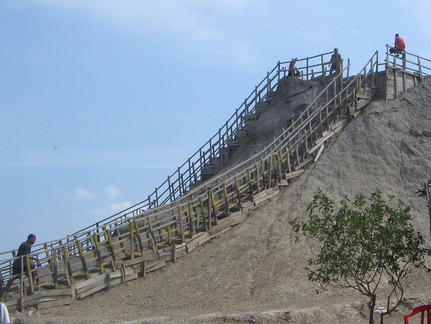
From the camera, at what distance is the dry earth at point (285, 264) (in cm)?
1568

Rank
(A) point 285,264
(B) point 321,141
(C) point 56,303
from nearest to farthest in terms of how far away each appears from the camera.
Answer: (C) point 56,303, (A) point 285,264, (B) point 321,141

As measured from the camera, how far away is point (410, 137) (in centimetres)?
2608

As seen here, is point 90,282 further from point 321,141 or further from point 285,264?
point 321,141

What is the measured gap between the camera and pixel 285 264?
18.7m

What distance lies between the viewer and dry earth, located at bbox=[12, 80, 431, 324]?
51.4 feet

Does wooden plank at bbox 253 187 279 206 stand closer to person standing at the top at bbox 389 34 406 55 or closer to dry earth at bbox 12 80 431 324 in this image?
dry earth at bbox 12 80 431 324

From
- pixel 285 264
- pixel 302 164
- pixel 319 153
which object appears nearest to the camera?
pixel 285 264

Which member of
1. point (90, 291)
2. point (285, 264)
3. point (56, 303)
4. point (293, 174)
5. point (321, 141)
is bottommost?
point (56, 303)

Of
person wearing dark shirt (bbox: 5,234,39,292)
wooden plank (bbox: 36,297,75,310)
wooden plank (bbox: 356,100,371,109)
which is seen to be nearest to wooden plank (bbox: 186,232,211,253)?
wooden plank (bbox: 36,297,75,310)

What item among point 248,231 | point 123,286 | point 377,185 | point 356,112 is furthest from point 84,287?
point 356,112

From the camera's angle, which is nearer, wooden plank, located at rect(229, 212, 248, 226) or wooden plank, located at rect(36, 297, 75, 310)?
Result: wooden plank, located at rect(36, 297, 75, 310)

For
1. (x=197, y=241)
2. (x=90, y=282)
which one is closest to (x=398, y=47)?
(x=197, y=241)

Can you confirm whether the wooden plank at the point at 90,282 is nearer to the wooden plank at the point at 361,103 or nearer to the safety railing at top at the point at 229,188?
the safety railing at top at the point at 229,188

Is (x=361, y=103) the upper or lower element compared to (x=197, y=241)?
upper
